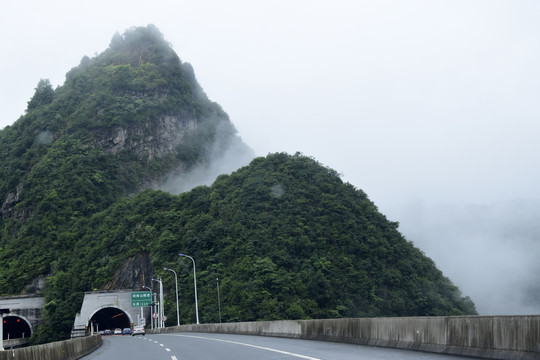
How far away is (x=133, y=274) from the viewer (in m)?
103

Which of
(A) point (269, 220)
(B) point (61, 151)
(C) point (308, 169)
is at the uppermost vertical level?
(B) point (61, 151)

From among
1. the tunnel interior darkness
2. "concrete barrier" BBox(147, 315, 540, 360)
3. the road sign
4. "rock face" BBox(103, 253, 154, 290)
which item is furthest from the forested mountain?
"concrete barrier" BBox(147, 315, 540, 360)

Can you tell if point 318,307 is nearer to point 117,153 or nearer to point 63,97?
point 117,153

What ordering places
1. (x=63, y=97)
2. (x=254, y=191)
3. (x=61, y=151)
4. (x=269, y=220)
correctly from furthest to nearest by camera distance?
(x=63, y=97) → (x=61, y=151) → (x=254, y=191) → (x=269, y=220)

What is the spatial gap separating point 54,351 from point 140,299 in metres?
72.2

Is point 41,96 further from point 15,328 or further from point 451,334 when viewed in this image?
point 451,334

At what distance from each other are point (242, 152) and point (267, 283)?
11599 centimetres

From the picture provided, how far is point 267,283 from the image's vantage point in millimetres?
85750

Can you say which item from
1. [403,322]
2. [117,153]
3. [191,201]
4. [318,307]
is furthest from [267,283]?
[117,153]

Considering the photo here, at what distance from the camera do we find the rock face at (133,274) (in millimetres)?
101562

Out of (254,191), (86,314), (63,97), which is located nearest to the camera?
(86,314)

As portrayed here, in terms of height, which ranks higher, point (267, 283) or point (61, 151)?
point (61, 151)

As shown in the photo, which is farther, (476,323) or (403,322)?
(403,322)

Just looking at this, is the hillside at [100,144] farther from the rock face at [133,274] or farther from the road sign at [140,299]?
the road sign at [140,299]
